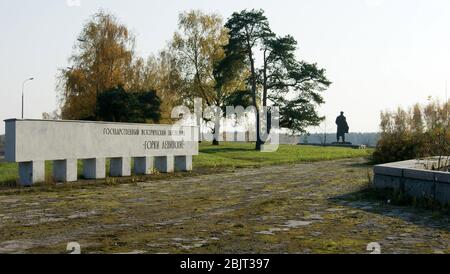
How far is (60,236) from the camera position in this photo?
633 cm

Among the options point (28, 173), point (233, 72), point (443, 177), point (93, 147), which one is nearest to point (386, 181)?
point (443, 177)

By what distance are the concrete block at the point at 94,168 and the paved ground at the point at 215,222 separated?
108 inches

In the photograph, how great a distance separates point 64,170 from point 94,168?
1.15 meters

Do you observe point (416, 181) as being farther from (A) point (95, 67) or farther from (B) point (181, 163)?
(A) point (95, 67)

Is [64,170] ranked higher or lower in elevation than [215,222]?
higher

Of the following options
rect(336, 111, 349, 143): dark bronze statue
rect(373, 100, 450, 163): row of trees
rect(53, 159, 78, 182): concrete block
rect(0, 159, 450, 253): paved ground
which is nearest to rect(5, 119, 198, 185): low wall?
rect(53, 159, 78, 182): concrete block

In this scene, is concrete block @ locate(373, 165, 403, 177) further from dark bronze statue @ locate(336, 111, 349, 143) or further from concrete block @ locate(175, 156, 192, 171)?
dark bronze statue @ locate(336, 111, 349, 143)

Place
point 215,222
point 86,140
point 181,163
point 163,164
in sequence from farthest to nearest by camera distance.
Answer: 1. point 181,163
2. point 163,164
3. point 86,140
4. point 215,222

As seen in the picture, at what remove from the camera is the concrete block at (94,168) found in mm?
14680

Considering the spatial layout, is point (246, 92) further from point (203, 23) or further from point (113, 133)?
point (113, 133)

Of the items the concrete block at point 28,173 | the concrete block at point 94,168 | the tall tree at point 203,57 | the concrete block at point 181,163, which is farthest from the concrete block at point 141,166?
the tall tree at point 203,57

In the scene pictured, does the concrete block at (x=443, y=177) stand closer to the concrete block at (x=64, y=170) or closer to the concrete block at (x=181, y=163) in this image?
the concrete block at (x=64, y=170)

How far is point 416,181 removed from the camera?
9133 mm
